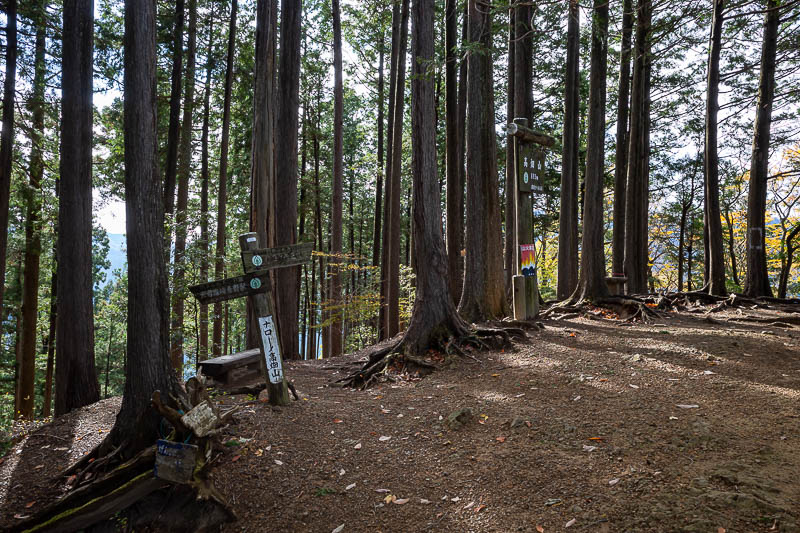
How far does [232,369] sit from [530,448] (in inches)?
188

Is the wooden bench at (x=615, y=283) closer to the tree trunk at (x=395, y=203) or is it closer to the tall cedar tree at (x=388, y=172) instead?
the tree trunk at (x=395, y=203)

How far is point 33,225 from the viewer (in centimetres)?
1219

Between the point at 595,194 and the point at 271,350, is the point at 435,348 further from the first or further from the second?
the point at 595,194

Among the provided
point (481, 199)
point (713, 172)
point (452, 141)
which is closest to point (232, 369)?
point (481, 199)

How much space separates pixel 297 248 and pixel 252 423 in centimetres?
215

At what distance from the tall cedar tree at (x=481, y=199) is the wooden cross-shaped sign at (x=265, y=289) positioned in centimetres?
431

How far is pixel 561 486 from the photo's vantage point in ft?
11.4

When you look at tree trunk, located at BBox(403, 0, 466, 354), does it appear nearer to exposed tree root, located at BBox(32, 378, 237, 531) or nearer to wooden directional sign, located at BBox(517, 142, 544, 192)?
wooden directional sign, located at BBox(517, 142, 544, 192)

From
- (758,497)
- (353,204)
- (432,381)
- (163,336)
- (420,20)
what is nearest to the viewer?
(758,497)

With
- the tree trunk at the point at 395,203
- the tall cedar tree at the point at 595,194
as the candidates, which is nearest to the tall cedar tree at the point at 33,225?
the tree trunk at the point at 395,203

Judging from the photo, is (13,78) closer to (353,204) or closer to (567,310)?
(567,310)

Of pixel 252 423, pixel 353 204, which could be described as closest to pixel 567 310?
pixel 252 423

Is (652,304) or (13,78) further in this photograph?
(652,304)

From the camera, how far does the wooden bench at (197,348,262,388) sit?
685 cm
